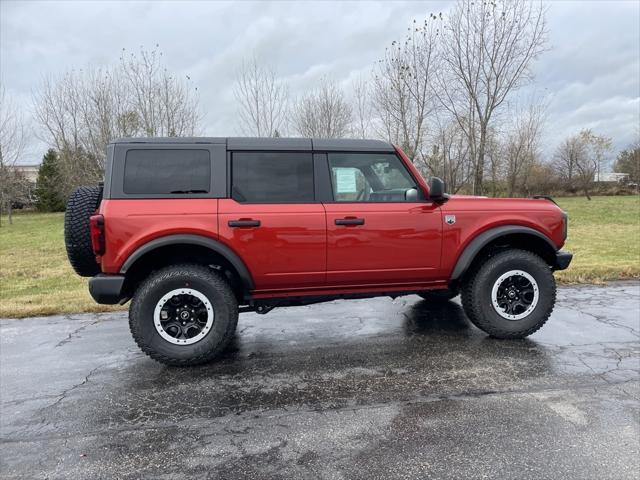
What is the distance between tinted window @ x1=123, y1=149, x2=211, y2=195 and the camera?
3781 millimetres

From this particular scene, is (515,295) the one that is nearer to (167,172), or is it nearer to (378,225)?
(378,225)

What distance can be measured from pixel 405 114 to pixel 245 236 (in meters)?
12.6

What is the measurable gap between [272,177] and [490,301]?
7.85 feet

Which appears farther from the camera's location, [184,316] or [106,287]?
[184,316]

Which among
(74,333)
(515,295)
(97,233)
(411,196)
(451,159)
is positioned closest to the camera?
(97,233)

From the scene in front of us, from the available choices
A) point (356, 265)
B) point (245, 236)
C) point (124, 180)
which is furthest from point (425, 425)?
point (124, 180)

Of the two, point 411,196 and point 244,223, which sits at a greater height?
point 411,196

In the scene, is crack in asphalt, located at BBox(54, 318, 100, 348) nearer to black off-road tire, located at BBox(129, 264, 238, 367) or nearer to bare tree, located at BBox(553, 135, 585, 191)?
black off-road tire, located at BBox(129, 264, 238, 367)

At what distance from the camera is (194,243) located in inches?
147

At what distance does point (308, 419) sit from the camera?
288 centimetres

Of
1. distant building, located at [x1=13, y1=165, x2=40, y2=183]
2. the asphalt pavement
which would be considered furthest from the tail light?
distant building, located at [x1=13, y1=165, x2=40, y2=183]

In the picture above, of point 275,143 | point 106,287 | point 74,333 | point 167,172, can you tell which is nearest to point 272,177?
point 275,143

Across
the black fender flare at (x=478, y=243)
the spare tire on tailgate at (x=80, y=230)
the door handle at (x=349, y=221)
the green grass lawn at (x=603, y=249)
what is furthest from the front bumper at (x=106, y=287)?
the green grass lawn at (x=603, y=249)

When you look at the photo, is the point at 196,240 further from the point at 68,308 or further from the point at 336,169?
the point at 68,308
